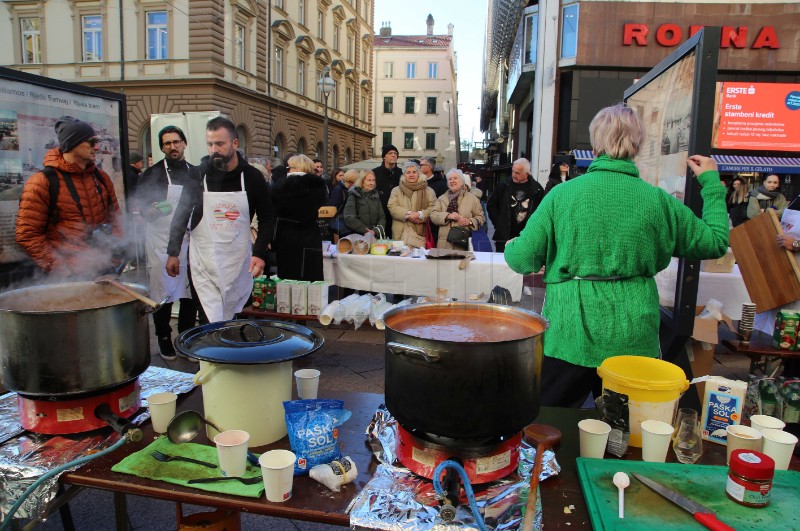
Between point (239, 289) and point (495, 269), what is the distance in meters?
2.49

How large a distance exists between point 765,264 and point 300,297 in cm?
385

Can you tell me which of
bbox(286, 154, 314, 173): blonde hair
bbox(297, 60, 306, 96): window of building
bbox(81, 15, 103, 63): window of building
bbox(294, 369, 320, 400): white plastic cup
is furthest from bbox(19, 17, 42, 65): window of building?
bbox(294, 369, 320, 400): white plastic cup

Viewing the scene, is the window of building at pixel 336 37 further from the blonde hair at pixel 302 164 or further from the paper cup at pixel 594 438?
the paper cup at pixel 594 438

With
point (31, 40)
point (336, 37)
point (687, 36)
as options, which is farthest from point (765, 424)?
point (336, 37)

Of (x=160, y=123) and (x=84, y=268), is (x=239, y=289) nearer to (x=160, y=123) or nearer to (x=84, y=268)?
(x=84, y=268)

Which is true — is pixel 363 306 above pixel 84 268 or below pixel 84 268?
below

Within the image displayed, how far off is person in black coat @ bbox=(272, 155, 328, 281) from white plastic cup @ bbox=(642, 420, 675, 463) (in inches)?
162

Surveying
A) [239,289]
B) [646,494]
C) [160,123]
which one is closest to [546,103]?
[160,123]

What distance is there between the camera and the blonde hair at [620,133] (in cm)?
213

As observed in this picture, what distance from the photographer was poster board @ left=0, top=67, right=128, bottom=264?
350cm

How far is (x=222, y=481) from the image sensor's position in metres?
1.45

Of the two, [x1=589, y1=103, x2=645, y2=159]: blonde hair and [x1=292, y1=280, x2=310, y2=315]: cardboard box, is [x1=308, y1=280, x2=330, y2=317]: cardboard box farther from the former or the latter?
[x1=589, y1=103, x2=645, y2=159]: blonde hair

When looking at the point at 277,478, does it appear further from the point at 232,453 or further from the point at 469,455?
the point at 469,455

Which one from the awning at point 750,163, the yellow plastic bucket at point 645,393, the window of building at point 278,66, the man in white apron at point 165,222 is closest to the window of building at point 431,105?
the window of building at point 278,66
